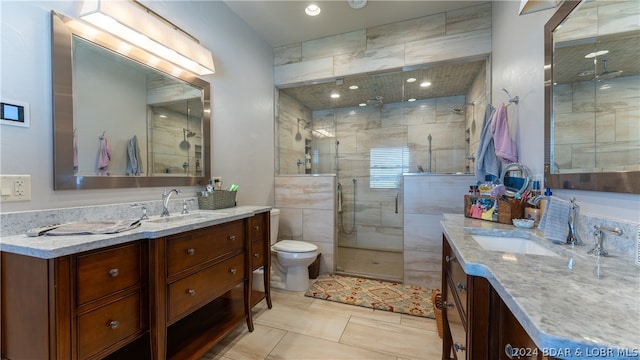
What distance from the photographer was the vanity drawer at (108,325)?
3.05 ft

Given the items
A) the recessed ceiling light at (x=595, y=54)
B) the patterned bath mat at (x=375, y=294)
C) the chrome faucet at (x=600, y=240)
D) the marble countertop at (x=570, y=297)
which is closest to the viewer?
the marble countertop at (x=570, y=297)

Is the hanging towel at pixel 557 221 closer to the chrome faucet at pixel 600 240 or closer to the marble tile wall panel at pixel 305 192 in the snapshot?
the chrome faucet at pixel 600 240

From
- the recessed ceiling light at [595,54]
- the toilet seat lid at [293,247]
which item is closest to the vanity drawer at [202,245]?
the toilet seat lid at [293,247]

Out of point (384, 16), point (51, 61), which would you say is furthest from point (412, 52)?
point (51, 61)

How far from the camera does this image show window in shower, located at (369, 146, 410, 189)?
11.4 feet

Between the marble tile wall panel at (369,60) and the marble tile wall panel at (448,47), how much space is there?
9 cm

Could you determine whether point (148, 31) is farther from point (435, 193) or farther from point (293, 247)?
point (435, 193)

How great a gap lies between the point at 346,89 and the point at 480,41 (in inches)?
59.9

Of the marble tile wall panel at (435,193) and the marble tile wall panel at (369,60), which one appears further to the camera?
the marble tile wall panel at (369,60)

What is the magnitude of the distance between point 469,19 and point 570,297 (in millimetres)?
2755

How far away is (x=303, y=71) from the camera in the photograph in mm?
3049

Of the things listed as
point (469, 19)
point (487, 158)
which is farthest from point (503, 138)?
point (469, 19)

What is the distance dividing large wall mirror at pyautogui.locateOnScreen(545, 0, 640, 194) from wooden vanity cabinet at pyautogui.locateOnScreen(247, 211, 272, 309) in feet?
6.23

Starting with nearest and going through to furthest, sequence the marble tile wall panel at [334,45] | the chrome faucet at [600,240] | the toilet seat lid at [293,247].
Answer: the chrome faucet at [600,240]
the toilet seat lid at [293,247]
the marble tile wall panel at [334,45]
